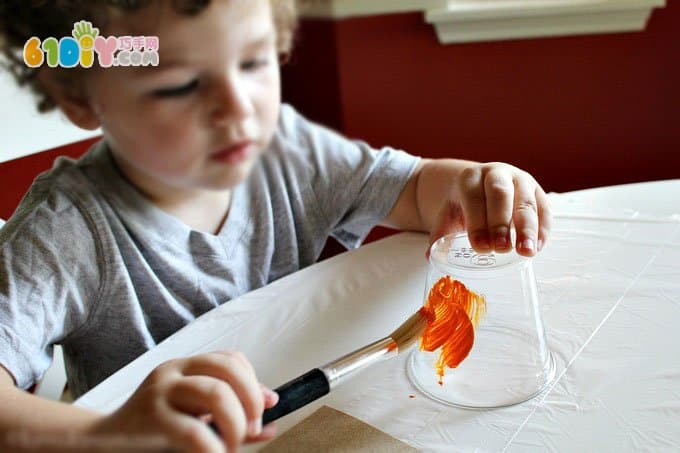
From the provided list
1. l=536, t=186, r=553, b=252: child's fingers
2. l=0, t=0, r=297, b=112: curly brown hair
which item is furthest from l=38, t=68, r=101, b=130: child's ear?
l=536, t=186, r=553, b=252: child's fingers

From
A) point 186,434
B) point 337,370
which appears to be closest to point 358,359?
point 337,370

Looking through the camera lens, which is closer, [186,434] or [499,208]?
[186,434]

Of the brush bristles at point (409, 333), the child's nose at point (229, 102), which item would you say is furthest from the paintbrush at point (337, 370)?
the child's nose at point (229, 102)

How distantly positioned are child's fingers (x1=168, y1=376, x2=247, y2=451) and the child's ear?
76 millimetres

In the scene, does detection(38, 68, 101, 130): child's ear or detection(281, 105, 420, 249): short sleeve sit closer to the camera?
detection(38, 68, 101, 130): child's ear

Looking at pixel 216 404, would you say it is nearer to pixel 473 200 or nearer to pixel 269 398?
pixel 269 398

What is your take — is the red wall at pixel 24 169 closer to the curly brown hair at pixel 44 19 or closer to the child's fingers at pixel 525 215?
the curly brown hair at pixel 44 19

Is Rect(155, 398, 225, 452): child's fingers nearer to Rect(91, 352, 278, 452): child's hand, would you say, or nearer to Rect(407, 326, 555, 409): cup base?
Rect(91, 352, 278, 452): child's hand

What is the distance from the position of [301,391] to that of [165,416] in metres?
0.07

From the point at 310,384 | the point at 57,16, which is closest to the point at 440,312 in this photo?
the point at 310,384

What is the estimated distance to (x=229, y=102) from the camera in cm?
17

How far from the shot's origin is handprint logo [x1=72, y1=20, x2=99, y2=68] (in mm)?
176

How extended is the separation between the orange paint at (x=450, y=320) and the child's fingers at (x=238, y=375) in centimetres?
10

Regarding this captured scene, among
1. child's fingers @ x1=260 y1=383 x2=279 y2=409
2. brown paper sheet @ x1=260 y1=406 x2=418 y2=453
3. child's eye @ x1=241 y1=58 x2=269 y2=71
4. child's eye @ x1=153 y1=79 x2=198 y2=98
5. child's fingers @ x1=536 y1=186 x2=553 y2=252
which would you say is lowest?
brown paper sheet @ x1=260 y1=406 x2=418 y2=453
